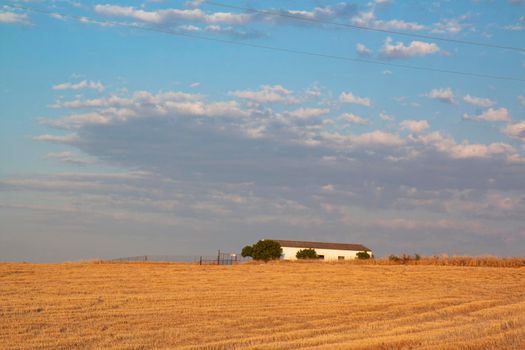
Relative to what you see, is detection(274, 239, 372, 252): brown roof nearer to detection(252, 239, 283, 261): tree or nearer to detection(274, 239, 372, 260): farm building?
detection(274, 239, 372, 260): farm building

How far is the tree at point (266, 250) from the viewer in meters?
118

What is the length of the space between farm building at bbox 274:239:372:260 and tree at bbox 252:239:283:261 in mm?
13122

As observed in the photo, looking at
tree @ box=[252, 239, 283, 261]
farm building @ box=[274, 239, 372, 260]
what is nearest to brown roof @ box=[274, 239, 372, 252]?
farm building @ box=[274, 239, 372, 260]

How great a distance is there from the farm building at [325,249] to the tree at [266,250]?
13.1m

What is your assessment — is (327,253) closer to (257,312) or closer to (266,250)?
(266,250)

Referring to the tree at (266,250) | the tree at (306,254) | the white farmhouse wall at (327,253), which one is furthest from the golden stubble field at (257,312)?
the white farmhouse wall at (327,253)

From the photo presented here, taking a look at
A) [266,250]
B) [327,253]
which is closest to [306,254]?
[266,250]

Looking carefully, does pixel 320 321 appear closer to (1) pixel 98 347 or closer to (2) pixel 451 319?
(2) pixel 451 319

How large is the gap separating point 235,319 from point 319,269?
33.0m

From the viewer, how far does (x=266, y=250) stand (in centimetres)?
11900

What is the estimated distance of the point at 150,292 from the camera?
35.9m

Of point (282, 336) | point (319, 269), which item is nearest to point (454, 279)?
point (319, 269)

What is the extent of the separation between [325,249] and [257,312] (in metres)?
115

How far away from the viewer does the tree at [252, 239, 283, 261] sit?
118 metres
